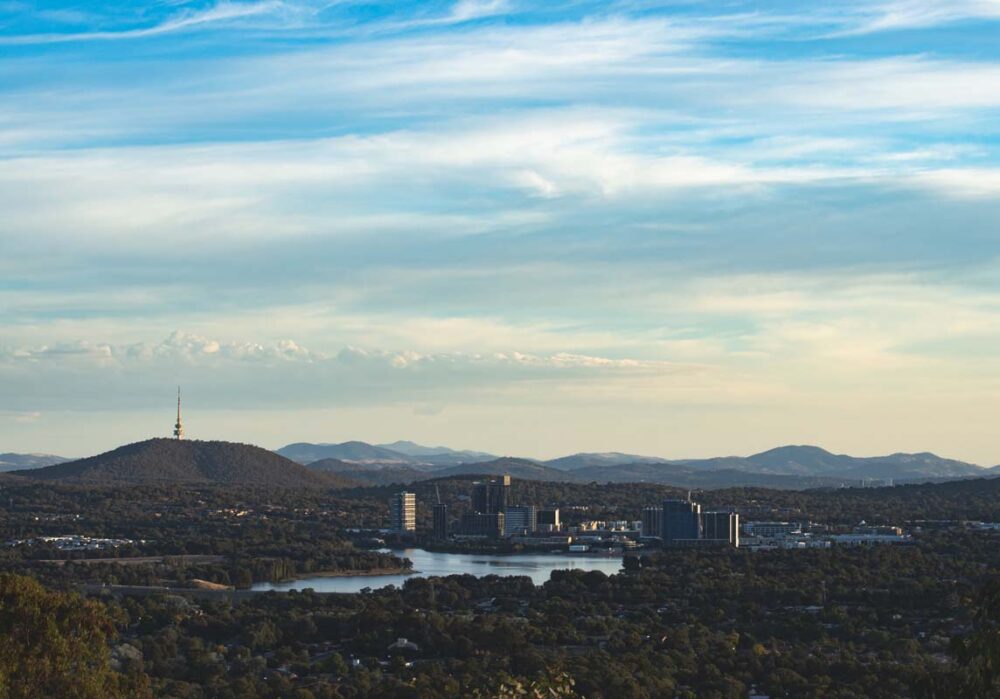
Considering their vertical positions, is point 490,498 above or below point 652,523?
above

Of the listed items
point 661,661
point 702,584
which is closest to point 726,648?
point 661,661

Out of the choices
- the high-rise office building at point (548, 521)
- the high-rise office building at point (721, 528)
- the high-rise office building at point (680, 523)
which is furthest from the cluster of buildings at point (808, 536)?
the high-rise office building at point (548, 521)

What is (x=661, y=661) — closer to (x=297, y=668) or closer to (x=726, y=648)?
(x=726, y=648)

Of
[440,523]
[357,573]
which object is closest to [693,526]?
[440,523]

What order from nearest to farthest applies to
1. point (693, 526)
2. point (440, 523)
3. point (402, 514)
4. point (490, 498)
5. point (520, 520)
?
1. point (693, 526)
2. point (440, 523)
3. point (520, 520)
4. point (402, 514)
5. point (490, 498)

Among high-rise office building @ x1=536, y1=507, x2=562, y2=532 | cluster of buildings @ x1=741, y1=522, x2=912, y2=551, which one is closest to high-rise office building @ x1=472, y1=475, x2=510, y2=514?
high-rise office building @ x1=536, y1=507, x2=562, y2=532

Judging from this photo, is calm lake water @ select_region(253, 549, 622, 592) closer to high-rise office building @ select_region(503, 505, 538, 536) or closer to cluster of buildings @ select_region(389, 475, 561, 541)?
cluster of buildings @ select_region(389, 475, 561, 541)

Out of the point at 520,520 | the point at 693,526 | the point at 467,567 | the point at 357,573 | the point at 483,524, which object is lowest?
the point at 357,573

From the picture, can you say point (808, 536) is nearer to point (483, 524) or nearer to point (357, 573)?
point (357, 573)
